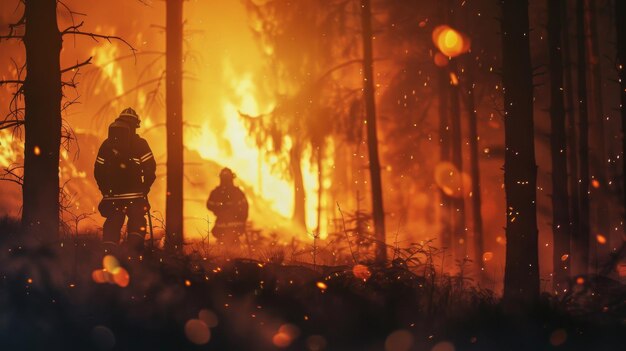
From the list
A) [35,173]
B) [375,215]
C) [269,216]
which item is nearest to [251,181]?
[269,216]

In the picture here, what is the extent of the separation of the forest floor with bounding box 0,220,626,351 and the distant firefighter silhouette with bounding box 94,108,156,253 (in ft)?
8.18

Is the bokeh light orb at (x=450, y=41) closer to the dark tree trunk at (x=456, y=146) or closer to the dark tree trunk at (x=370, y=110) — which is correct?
the dark tree trunk at (x=456, y=146)

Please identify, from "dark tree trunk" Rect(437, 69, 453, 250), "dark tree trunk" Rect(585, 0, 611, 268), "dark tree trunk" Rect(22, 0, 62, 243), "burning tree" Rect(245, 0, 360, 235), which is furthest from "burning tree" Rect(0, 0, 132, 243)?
"dark tree trunk" Rect(585, 0, 611, 268)

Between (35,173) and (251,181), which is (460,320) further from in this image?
(251,181)

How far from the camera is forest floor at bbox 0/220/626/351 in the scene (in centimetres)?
598

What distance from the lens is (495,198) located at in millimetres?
26438

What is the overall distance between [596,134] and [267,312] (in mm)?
20069

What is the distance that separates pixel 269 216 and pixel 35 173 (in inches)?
947

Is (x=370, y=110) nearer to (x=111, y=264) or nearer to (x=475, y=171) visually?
(x=475, y=171)

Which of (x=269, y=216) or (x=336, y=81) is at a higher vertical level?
(x=336, y=81)

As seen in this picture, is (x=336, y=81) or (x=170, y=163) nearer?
Result: (x=170, y=163)

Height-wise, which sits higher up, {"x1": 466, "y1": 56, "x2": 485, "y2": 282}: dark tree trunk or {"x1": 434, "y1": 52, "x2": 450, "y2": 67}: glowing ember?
{"x1": 434, "y1": 52, "x2": 450, "y2": 67}: glowing ember

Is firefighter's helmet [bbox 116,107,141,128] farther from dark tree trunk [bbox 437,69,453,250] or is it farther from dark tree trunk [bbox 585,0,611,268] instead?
dark tree trunk [bbox 585,0,611,268]

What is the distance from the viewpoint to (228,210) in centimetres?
1545
